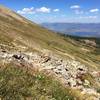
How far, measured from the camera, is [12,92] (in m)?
8.96

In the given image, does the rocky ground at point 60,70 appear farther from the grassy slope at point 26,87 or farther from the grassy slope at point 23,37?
the grassy slope at point 23,37

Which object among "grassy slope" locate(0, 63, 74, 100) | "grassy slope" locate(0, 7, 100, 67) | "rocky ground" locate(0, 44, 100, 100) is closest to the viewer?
"grassy slope" locate(0, 63, 74, 100)

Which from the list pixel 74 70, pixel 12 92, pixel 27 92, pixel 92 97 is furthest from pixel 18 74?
pixel 74 70

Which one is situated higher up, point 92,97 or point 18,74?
point 18,74

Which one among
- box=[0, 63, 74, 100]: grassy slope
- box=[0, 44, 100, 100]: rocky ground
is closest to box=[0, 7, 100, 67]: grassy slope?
box=[0, 44, 100, 100]: rocky ground

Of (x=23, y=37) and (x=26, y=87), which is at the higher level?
(x=26, y=87)

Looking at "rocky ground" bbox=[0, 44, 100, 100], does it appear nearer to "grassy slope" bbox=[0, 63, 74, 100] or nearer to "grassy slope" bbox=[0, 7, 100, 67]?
"grassy slope" bbox=[0, 63, 74, 100]

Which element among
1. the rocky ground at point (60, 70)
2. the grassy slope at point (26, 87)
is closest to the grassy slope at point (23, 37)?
the rocky ground at point (60, 70)

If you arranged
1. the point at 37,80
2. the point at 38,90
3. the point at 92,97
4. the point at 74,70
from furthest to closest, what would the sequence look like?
the point at 74,70 → the point at 92,97 → the point at 37,80 → the point at 38,90

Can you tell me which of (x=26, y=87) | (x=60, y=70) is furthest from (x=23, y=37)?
(x=26, y=87)

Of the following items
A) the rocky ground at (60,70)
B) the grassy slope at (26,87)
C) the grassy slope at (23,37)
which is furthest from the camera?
the grassy slope at (23,37)

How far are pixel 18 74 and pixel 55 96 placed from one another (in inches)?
59.9

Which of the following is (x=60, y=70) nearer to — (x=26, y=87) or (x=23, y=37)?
(x=26, y=87)

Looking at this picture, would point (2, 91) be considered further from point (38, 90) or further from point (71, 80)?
point (71, 80)
